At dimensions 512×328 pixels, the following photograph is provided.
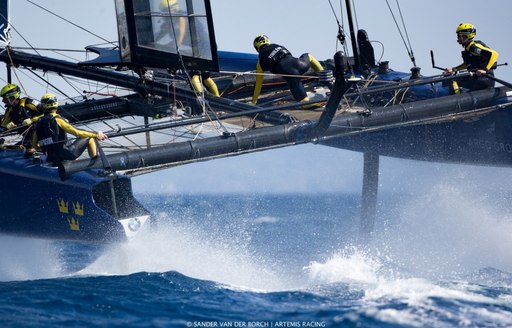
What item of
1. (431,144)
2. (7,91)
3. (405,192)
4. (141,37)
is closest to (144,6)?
(141,37)

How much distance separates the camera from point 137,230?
7.72 metres

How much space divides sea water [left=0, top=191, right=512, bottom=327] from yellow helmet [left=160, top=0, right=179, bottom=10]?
227 centimetres

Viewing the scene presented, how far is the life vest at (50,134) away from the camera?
8.12 metres

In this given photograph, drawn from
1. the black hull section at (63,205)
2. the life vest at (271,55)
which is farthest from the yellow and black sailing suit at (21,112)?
the life vest at (271,55)

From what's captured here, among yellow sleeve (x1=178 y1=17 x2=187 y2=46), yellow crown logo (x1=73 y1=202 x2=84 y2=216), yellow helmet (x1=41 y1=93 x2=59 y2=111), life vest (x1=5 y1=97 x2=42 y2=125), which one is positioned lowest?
yellow crown logo (x1=73 y1=202 x2=84 y2=216)

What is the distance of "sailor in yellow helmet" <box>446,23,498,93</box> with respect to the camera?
9594mm

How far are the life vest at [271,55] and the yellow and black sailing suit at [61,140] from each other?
8.77ft

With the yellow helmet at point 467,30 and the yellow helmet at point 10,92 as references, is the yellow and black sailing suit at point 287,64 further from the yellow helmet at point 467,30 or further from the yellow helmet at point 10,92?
the yellow helmet at point 10,92

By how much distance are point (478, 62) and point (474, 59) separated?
7 cm

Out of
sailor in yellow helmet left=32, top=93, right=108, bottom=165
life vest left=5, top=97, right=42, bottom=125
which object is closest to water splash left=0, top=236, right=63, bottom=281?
sailor in yellow helmet left=32, top=93, right=108, bottom=165

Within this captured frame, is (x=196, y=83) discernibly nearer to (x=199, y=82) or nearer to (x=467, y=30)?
(x=199, y=82)

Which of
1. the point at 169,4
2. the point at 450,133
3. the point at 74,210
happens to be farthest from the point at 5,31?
the point at 450,133

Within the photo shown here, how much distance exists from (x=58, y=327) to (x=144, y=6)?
14.2 feet

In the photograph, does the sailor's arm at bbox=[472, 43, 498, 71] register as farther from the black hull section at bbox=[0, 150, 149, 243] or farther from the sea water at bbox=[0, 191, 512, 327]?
the black hull section at bbox=[0, 150, 149, 243]
